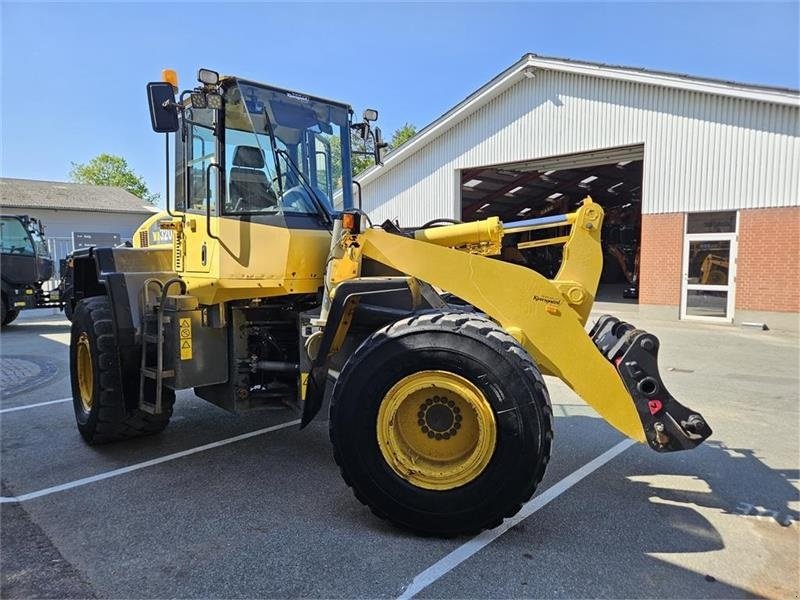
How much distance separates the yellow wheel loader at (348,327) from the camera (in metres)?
3.26

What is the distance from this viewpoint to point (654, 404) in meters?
3.54

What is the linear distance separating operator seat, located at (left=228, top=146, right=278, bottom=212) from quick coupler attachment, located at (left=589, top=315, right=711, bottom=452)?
2.82m

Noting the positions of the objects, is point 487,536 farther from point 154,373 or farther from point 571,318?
point 154,373

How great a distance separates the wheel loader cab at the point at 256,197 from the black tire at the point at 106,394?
0.96 metres

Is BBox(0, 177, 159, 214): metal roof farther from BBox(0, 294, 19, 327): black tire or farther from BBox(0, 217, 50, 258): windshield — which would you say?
BBox(0, 294, 19, 327): black tire

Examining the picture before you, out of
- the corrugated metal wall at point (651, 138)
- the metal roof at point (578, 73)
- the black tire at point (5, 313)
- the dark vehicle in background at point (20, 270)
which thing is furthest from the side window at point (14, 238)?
the corrugated metal wall at point (651, 138)

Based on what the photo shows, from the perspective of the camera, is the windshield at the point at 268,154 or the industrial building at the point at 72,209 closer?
the windshield at the point at 268,154

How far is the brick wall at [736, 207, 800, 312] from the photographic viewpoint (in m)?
13.0

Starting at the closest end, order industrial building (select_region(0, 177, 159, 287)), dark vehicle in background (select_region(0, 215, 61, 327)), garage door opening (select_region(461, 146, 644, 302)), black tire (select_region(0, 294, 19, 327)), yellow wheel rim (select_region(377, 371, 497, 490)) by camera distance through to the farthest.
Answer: yellow wheel rim (select_region(377, 371, 497, 490)) → black tire (select_region(0, 294, 19, 327)) → dark vehicle in background (select_region(0, 215, 61, 327)) → garage door opening (select_region(461, 146, 644, 302)) → industrial building (select_region(0, 177, 159, 287))

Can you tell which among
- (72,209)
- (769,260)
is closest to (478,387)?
(769,260)

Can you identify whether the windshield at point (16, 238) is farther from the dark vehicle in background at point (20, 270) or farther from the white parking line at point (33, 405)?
the white parking line at point (33, 405)

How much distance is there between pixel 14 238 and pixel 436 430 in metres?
15.9

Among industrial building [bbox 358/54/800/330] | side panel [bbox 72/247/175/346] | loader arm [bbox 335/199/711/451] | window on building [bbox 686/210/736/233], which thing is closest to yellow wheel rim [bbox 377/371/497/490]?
loader arm [bbox 335/199/711/451]

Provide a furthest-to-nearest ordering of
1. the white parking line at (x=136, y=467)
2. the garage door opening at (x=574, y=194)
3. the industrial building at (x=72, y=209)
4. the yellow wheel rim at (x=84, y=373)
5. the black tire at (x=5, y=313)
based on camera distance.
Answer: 1. the industrial building at (x=72, y=209)
2. the garage door opening at (x=574, y=194)
3. the black tire at (x=5, y=313)
4. the yellow wheel rim at (x=84, y=373)
5. the white parking line at (x=136, y=467)
